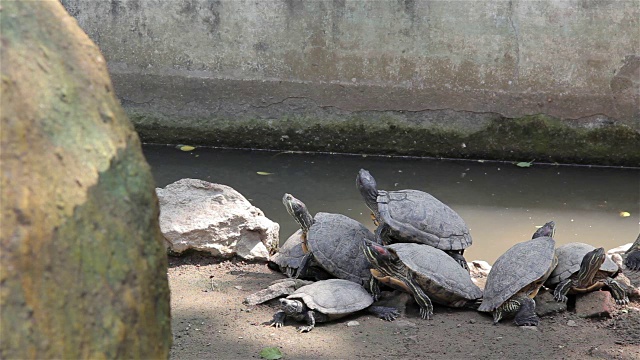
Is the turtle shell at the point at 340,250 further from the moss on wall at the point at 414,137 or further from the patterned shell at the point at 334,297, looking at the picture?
the moss on wall at the point at 414,137

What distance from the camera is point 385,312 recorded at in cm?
417

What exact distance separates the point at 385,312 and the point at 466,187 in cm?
272

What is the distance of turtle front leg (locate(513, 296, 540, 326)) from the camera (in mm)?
4043

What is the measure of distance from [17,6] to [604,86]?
245 inches

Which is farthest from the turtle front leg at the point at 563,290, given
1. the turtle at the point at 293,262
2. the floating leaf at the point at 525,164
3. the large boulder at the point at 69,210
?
the floating leaf at the point at 525,164

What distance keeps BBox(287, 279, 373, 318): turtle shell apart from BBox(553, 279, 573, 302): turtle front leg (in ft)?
3.45

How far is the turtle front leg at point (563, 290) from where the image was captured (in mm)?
4258

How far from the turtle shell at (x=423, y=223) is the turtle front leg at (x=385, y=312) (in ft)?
1.74

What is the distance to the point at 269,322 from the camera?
161 inches

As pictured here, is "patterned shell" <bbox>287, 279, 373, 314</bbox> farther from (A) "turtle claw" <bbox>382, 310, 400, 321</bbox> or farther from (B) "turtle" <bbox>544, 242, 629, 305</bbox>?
(B) "turtle" <bbox>544, 242, 629, 305</bbox>

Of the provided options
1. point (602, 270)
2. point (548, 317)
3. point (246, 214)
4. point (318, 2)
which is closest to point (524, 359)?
point (548, 317)

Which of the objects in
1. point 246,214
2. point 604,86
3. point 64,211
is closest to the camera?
point 64,211

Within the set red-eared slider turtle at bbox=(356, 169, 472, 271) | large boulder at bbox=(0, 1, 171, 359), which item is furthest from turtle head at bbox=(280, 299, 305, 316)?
large boulder at bbox=(0, 1, 171, 359)

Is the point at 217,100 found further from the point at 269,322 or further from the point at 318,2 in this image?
the point at 269,322
